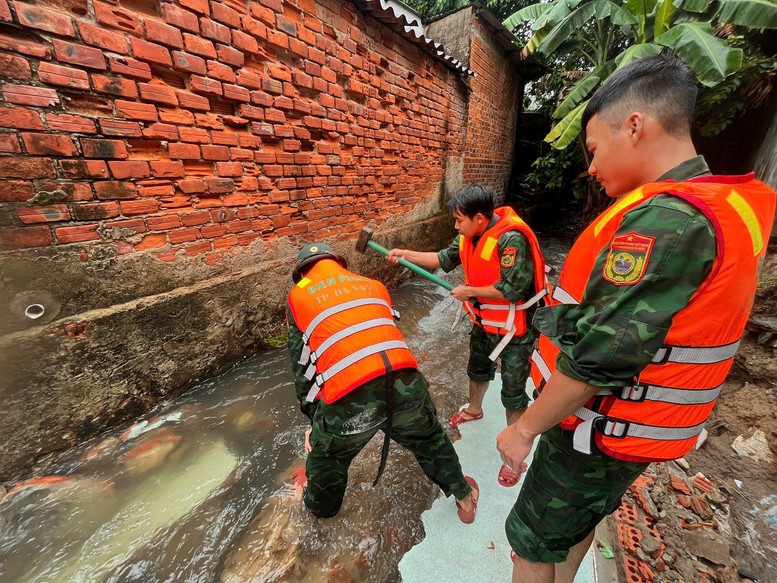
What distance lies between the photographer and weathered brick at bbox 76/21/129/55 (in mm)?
1842

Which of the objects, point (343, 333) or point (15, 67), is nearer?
point (343, 333)

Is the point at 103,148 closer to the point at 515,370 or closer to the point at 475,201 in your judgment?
the point at 475,201

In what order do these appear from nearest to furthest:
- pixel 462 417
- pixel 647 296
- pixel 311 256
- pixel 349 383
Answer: pixel 647 296
pixel 349 383
pixel 311 256
pixel 462 417

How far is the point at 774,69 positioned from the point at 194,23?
20.8 feet

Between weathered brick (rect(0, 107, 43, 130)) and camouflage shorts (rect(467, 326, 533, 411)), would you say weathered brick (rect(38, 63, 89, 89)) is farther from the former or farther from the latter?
camouflage shorts (rect(467, 326, 533, 411))

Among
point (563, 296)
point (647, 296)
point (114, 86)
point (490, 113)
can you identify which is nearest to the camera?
point (647, 296)

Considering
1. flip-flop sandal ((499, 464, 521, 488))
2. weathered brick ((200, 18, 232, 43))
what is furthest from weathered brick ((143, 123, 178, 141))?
flip-flop sandal ((499, 464, 521, 488))

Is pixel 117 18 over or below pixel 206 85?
over

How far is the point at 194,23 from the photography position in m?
2.26

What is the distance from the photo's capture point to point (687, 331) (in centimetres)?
88

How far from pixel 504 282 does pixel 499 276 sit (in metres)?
0.12

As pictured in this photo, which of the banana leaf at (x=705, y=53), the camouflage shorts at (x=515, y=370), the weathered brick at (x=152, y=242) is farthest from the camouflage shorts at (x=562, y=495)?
the banana leaf at (x=705, y=53)

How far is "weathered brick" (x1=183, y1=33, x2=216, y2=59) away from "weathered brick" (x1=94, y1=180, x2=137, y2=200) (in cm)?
107

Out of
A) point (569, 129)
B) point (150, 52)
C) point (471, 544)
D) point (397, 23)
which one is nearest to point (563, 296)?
point (471, 544)
